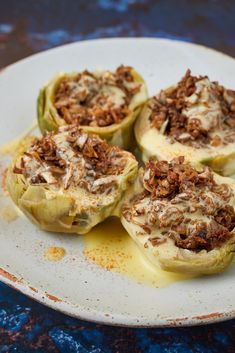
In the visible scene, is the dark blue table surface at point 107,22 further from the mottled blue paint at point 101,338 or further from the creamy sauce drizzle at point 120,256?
the mottled blue paint at point 101,338

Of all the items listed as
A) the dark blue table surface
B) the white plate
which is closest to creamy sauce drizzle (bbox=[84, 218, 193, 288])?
the white plate

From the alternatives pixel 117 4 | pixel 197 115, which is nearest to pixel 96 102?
pixel 197 115

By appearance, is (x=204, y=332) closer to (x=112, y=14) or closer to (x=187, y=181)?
(x=187, y=181)

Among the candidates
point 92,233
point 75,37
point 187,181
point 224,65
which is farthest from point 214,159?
point 75,37

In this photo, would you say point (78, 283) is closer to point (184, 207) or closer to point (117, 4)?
point (184, 207)

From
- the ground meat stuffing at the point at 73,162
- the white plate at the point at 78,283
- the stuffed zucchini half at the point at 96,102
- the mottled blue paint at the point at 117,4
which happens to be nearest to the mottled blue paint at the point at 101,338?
the white plate at the point at 78,283

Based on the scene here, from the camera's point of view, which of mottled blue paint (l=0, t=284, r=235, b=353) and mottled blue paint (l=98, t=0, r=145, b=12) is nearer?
mottled blue paint (l=0, t=284, r=235, b=353)

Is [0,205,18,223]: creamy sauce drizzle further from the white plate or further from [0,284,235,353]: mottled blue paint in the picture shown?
[0,284,235,353]: mottled blue paint

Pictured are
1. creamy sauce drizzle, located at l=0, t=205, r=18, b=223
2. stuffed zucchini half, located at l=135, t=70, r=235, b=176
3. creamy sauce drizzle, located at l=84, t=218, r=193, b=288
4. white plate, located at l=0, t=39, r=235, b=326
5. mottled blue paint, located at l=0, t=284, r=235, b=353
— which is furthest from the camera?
stuffed zucchini half, located at l=135, t=70, r=235, b=176
